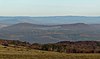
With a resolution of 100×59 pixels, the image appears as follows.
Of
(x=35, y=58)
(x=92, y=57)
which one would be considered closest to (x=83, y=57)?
(x=92, y=57)

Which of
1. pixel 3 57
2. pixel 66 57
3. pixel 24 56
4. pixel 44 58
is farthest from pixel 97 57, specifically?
pixel 3 57

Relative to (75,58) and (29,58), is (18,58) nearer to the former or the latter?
(29,58)

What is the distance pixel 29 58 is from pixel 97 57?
30.9ft

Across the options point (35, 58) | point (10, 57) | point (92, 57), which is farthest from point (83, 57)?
point (10, 57)

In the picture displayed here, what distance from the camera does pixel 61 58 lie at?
41562 mm

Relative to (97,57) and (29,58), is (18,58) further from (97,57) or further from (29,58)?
(97,57)

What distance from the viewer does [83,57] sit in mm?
42500

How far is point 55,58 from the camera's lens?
41531mm

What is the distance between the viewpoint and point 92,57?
42594 millimetres

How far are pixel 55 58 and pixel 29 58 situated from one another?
354 cm

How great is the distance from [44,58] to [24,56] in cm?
287

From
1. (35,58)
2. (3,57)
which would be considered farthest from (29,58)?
(3,57)

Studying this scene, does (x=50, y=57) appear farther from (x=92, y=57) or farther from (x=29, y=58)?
(x=92, y=57)

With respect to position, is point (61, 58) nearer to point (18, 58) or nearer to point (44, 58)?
point (44, 58)
